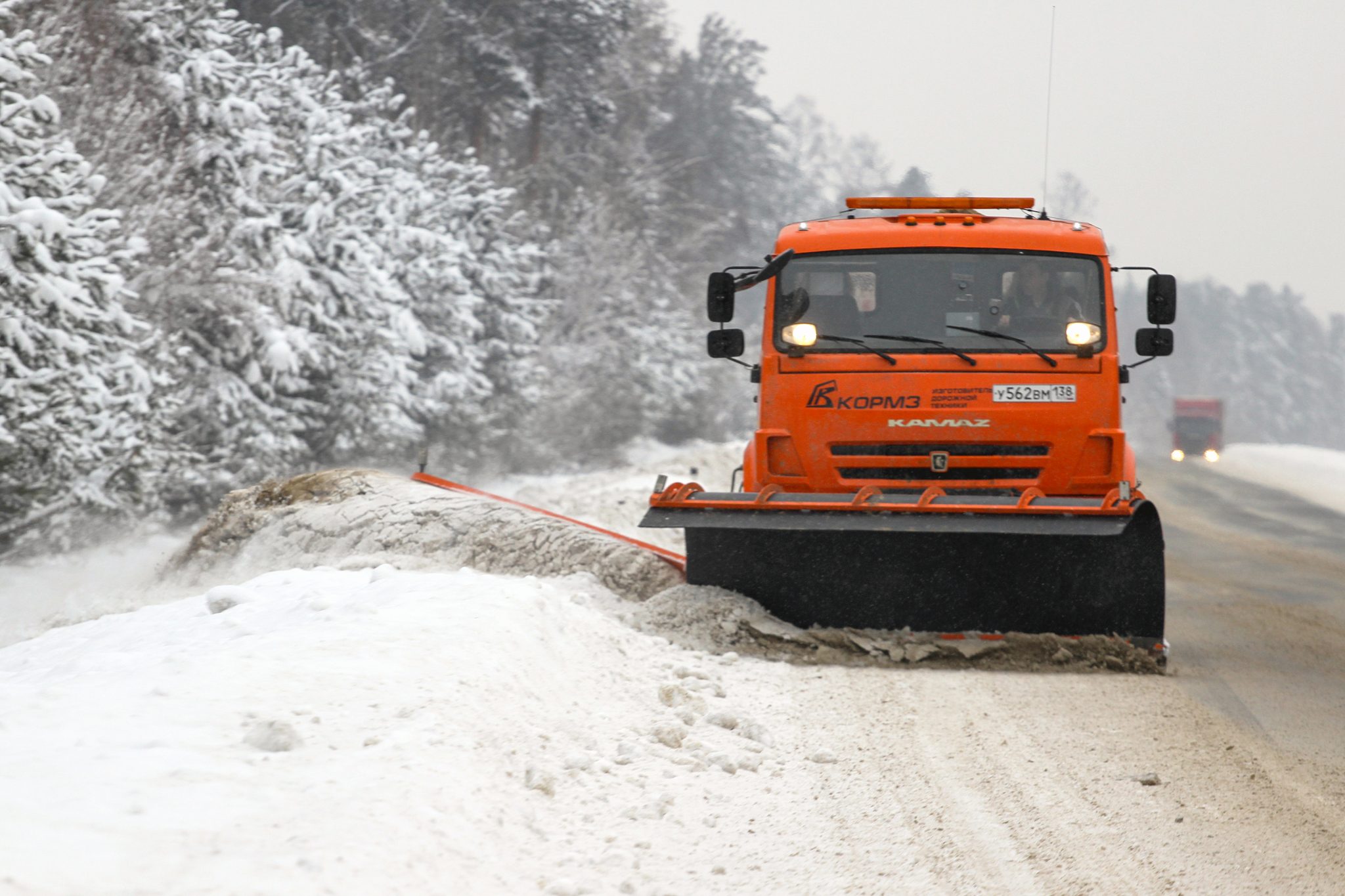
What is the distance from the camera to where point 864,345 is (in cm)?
816

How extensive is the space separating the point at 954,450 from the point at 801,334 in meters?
1.22

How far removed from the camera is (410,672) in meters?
5.20

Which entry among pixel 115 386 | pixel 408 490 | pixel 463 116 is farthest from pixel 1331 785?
pixel 463 116

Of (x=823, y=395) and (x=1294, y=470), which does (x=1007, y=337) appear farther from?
(x=1294, y=470)

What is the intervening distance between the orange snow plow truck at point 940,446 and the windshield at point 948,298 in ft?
0.04

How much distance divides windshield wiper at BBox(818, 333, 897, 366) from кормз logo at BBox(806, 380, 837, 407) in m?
0.32

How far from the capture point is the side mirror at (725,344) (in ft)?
29.4

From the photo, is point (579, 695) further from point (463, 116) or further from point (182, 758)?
point (463, 116)

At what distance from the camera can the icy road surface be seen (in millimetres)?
3553

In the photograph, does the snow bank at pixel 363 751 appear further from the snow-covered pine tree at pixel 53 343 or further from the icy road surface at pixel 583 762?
the snow-covered pine tree at pixel 53 343

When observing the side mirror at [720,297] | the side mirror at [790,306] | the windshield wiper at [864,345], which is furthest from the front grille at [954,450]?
the side mirror at [720,297]

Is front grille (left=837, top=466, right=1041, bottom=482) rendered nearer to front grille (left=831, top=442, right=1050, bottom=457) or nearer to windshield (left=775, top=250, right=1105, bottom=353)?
front grille (left=831, top=442, right=1050, bottom=457)

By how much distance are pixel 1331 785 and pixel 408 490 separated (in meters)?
7.41

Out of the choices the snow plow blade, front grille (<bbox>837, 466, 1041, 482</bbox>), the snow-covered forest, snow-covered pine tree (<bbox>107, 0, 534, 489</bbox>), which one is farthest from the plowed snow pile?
snow-covered pine tree (<bbox>107, 0, 534, 489</bbox>)
